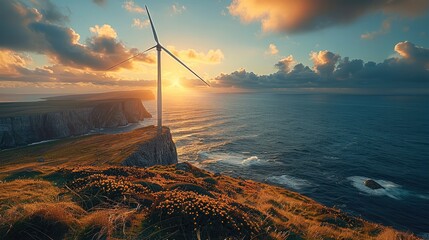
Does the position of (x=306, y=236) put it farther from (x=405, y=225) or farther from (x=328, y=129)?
(x=328, y=129)

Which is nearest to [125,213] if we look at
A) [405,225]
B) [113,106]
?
[405,225]

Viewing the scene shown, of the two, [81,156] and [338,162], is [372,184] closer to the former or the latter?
[338,162]

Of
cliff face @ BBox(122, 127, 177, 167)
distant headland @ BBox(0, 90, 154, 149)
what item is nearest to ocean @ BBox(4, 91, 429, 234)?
cliff face @ BBox(122, 127, 177, 167)

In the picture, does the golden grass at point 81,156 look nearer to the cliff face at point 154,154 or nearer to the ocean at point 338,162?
the cliff face at point 154,154

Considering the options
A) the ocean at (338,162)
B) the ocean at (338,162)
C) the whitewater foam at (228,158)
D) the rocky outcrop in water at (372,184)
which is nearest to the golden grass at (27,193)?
the ocean at (338,162)

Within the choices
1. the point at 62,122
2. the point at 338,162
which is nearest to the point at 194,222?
the point at 338,162

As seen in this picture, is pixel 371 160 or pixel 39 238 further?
pixel 371 160
